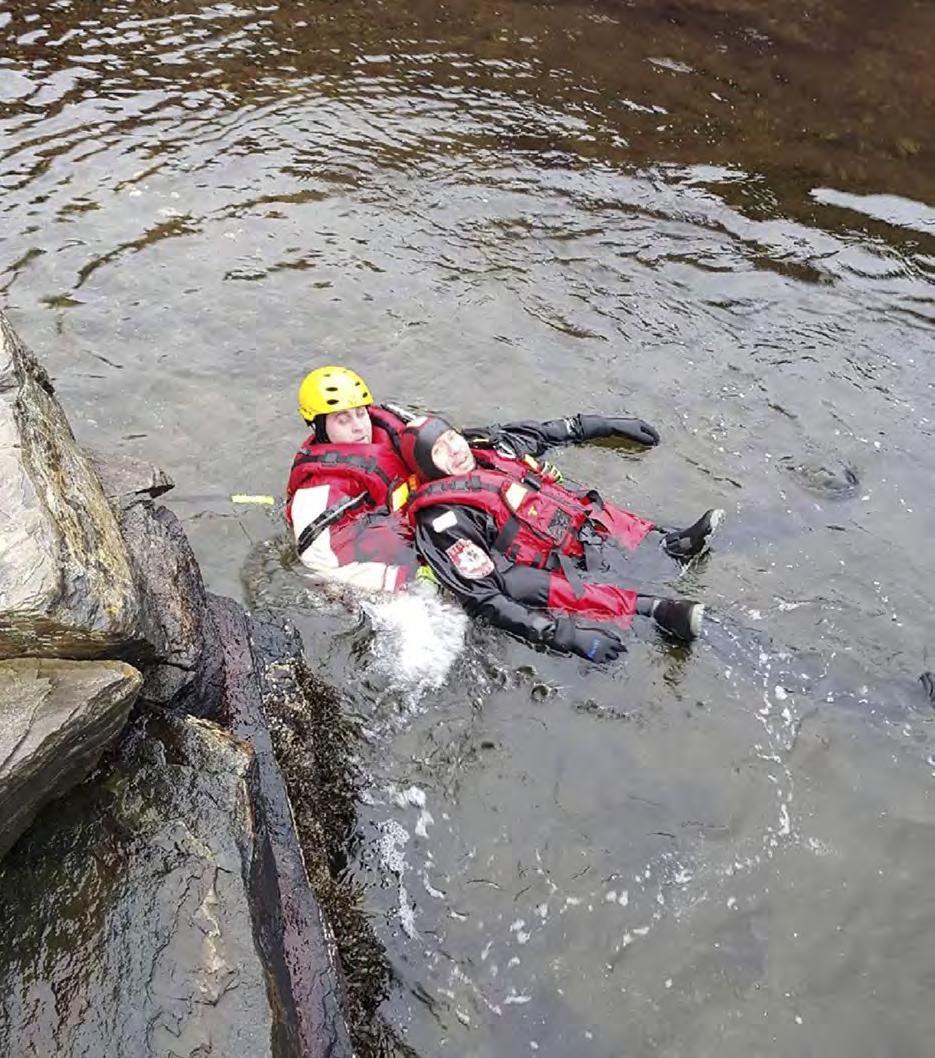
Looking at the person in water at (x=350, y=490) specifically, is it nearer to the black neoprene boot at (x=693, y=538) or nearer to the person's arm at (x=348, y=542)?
the person's arm at (x=348, y=542)

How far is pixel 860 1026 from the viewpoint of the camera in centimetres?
470

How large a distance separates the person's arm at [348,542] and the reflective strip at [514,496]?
764 mm

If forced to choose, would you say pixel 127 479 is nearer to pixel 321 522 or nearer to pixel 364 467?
pixel 321 522

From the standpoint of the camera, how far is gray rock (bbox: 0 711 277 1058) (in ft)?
11.7

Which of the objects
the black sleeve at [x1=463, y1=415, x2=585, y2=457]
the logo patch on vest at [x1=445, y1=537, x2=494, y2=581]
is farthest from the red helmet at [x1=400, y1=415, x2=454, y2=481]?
the black sleeve at [x1=463, y1=415, x2=585, y2=457]

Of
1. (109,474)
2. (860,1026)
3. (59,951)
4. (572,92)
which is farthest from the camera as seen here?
(572,92)

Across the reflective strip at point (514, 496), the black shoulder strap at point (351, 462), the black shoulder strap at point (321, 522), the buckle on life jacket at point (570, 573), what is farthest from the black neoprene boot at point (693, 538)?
the black shoulder strap at point (321, 522)

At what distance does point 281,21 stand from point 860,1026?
16251mm

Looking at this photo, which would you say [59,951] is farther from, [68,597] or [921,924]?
[921,924]

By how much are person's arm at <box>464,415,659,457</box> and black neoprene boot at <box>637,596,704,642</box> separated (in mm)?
1922

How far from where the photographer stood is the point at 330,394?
7.12 meters

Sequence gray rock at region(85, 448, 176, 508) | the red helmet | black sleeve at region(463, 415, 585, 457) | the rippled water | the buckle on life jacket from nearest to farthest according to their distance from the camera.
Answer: the rippled water → gray rock at region(85, 448, 176, 508) → the buckle on life jacket → the red helmet → black sleeve at region(463, 415, 585, 457)

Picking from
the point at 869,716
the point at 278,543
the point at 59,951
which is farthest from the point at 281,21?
the point at 59,951

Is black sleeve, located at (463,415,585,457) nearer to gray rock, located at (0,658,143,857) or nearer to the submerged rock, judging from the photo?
the submerged rock
